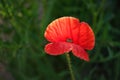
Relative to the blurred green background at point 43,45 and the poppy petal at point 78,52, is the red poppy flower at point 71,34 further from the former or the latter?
the blurred green background at point 43,45

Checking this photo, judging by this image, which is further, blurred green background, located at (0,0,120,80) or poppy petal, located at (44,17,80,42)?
blurred green background, located at (0,0,120,80)

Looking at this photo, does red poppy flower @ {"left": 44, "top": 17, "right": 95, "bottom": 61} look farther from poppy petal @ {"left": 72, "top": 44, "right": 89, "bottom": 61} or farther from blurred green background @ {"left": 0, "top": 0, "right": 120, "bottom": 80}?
blurred green background @ {"left": 0, "top": 0, "right": 120, "bottom": 80}

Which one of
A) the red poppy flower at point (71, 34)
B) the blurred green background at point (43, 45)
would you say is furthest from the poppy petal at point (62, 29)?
the blurred green background at point (43, 45)

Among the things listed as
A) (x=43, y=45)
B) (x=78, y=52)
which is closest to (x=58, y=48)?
(x=78, y=52)

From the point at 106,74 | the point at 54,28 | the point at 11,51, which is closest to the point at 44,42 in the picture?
the point at 11,51

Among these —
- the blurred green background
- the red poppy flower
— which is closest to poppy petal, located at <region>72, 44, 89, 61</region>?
the red poppy flower

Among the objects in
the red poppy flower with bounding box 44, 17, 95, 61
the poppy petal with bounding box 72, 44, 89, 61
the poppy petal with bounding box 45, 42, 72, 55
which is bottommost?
the poppy petal with bounding box 72, 44, 89, 61

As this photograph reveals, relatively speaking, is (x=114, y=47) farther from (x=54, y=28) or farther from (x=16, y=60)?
(x=54, y=28)
